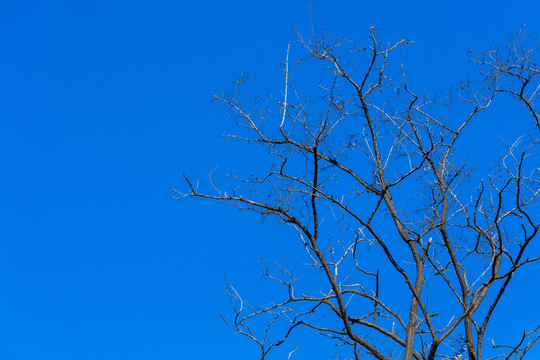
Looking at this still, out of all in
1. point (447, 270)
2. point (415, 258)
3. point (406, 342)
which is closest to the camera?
point (406, 342)

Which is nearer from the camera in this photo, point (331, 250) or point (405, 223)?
point (331, 250)

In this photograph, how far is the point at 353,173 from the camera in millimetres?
8141

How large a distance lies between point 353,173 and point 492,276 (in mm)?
2157

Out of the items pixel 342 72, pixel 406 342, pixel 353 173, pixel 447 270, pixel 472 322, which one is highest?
pixel 342 72

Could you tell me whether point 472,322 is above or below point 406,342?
above

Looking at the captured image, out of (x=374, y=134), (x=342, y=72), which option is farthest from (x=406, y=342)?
(x=342, y=72)

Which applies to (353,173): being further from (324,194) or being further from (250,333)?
(250,333)

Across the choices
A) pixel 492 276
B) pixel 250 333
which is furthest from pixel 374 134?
pixel 250 333

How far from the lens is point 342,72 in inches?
319

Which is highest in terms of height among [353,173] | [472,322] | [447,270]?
[353,173]

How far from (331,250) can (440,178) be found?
1872 millimetres

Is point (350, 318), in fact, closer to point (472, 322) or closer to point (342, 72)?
point (472, 322)

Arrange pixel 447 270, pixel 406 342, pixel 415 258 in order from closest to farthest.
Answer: pixel 406 342
pixel 415 258
pixel 447 270

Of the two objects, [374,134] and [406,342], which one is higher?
[374,134]
